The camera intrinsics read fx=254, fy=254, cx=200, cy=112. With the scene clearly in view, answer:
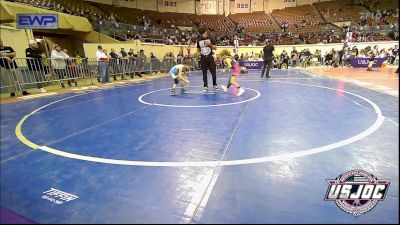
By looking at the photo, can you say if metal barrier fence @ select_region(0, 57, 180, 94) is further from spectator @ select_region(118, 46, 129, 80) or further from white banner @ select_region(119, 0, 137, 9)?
white banner @ select_region(119, 0, 137, 9)

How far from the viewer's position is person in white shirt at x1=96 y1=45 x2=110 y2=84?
1214cm

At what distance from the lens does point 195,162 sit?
3.09 meters

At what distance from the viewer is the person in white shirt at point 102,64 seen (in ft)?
39.8

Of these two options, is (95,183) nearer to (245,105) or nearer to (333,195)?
(333,195)

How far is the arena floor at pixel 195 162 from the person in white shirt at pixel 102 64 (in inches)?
269

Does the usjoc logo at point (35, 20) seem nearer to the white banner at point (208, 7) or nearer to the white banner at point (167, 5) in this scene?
the white banner at point (167, 5)

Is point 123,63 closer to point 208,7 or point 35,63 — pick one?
point 35,63

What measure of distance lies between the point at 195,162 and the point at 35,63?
942cm

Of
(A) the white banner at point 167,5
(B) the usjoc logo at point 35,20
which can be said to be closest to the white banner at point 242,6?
(A) the white banner at point 167,5

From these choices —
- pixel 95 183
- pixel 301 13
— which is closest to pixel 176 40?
pixel 301 13

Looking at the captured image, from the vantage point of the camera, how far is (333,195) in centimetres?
195

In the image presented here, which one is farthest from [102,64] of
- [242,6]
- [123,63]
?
[242,6]

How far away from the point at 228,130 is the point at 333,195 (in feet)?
7.98

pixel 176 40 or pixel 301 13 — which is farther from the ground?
pixel 301 13
